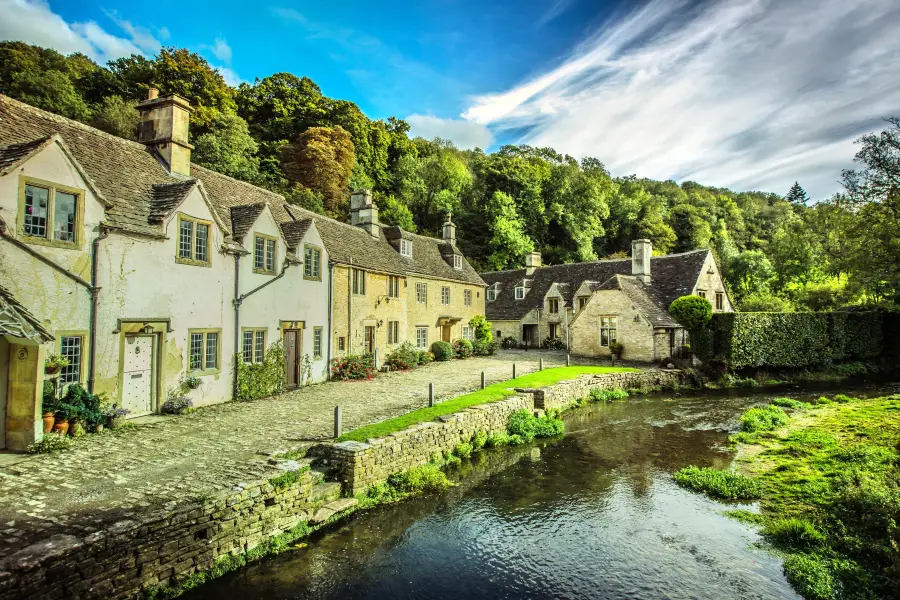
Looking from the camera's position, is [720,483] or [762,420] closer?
[720,483]

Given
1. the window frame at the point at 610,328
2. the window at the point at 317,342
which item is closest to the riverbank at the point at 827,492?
the window at the point at 317,342

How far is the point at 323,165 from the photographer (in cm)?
4322

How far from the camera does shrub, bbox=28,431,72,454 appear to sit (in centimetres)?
1038

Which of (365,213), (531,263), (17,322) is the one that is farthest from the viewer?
(531,263)

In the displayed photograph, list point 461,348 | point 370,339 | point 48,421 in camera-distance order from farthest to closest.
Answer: point 461,348
point 370,339
point 48,421

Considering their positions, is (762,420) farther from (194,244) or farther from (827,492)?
(194,244)

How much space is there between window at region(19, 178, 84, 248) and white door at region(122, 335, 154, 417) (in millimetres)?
3306

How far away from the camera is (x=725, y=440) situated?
54.7 ft

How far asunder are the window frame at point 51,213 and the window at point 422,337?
20.8 meters

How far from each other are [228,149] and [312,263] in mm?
20543

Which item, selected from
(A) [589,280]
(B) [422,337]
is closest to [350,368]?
(B) [422,337]

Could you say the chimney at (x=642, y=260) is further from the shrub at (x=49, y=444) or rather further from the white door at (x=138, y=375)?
the shrub at (x=49, y=444)

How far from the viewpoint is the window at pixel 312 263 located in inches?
836

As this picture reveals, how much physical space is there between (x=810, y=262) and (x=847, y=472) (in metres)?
54.8
